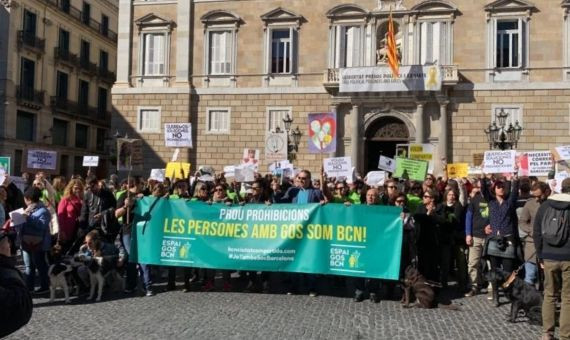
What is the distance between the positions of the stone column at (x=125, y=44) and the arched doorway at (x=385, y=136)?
12534mm

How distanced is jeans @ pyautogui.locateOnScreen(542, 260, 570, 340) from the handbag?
2.06 m

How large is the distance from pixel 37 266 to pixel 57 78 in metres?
33.4

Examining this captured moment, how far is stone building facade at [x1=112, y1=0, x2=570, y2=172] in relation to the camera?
25.1 m

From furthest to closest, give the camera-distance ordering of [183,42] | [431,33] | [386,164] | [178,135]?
[183,42]
[431,33]
[386,164]
[178,135]

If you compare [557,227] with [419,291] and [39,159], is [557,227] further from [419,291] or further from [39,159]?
[39,159]

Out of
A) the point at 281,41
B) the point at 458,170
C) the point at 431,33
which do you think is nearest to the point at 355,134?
the point at 431,33

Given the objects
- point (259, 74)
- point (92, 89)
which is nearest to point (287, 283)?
point (259, 74)

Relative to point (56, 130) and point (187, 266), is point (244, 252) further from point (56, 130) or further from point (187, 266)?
point (56, 130)

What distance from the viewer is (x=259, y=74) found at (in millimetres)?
27938

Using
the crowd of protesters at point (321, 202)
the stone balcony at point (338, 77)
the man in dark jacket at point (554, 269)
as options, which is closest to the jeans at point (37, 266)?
the crowd of protesters at point (321, 202)

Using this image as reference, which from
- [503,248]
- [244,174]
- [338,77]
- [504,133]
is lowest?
[503,248]

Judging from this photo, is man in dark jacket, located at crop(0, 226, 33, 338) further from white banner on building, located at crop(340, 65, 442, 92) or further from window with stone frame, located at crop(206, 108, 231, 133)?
window with stone frame, located at crop(206, 108, 231, 133)

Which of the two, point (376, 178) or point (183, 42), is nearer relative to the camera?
point (376, 178)

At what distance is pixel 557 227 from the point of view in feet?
21.1
